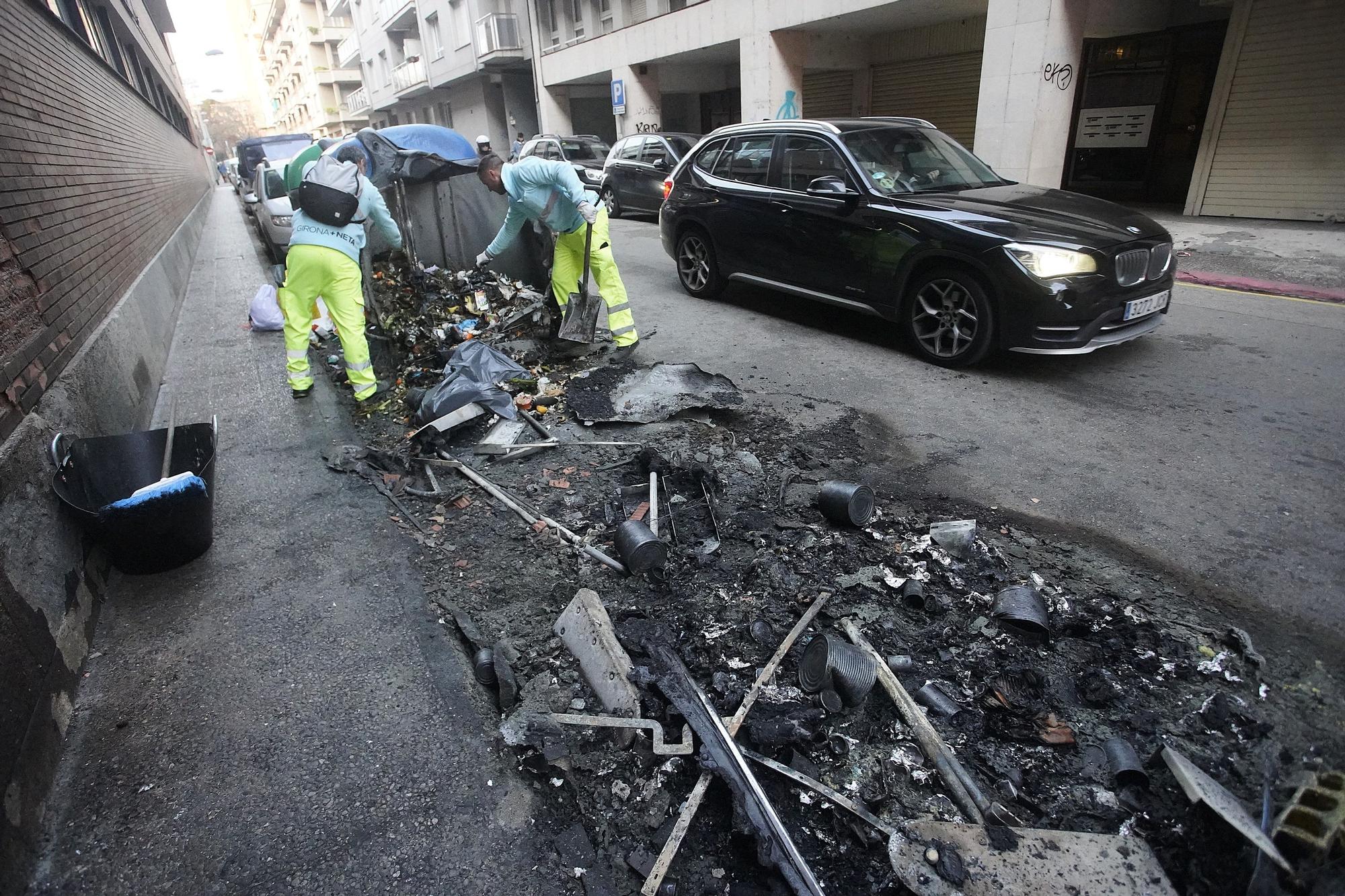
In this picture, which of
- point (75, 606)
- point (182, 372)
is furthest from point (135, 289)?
point (75, 606)

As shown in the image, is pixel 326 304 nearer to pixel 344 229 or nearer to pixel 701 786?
pixel 344 229

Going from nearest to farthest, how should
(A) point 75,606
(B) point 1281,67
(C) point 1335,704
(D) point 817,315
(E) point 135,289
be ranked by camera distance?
(C) point 1335,704, (A) point 75,606, (E) point 135,289, (D) point 817,315, (B) point 1281,67

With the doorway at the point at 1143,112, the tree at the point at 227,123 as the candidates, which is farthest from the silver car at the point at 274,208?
the tree at the point at 227,123

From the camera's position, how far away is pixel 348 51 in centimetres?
4838

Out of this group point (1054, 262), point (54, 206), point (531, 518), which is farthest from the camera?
point (1054, 262)

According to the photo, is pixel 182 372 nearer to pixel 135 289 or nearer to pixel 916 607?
pixel 135 289

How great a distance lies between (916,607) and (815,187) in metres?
4.21

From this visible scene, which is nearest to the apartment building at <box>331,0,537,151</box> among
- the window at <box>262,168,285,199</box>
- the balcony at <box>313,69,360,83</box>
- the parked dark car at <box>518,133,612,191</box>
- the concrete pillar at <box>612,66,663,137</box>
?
the concrete pillar at <box>612,66,663,137</box>

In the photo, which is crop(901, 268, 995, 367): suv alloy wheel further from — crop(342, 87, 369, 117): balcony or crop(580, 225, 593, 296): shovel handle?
crop(342, 87, 369, 117): balcony

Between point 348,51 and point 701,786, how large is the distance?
58.7 meters

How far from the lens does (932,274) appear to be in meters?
5.53

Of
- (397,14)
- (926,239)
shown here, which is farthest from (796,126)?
(397,14)

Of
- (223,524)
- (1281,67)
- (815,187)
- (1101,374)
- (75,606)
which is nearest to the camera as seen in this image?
(75,606)

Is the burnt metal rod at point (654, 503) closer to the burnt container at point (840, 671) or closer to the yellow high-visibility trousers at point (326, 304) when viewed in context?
the burnt container at point (840, 671)
